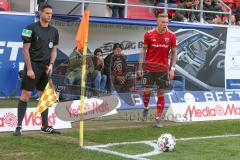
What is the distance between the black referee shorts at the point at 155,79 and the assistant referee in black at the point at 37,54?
2.27m

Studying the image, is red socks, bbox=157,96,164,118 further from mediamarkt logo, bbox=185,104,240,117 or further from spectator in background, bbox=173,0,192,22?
spectator in background, bbox=173,0,192,22

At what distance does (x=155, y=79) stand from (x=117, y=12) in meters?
A: 7.06

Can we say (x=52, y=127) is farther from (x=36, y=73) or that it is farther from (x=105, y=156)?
(x=105, y=156)

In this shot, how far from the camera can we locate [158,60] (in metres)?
10.1

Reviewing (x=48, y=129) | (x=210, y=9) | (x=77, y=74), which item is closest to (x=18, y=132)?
(x=48, y=129)

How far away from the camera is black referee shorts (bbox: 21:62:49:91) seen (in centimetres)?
828

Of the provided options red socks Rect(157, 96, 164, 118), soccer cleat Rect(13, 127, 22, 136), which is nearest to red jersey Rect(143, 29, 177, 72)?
red socks Rect(157, 96, 164, 118)

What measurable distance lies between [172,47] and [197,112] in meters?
1.58

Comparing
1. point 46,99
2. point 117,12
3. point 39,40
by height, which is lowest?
point 46,99

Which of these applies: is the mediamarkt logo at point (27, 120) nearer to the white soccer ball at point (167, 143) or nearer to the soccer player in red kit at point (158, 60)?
the soccer player in red kit at point (158, 60)

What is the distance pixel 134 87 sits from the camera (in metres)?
10.3

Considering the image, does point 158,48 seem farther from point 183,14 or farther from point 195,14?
point 195,14

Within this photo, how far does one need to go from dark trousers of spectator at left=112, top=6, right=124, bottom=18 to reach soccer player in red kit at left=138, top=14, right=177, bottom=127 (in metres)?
6.81

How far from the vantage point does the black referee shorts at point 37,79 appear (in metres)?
8.28
